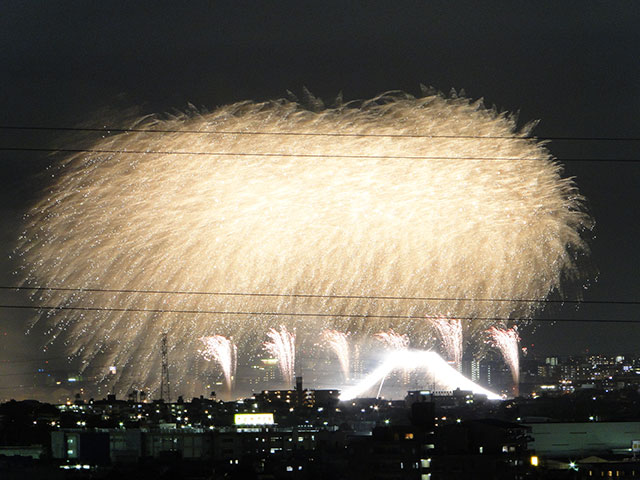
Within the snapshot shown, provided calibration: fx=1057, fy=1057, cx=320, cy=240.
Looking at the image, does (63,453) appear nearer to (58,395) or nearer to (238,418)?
(238,418)

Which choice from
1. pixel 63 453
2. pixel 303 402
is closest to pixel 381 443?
pixel 63 453

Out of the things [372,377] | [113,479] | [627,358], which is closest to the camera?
[113,479]

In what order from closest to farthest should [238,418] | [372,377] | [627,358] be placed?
[238,418] → [372,377] → [627,358]

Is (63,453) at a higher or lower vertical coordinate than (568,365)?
lower

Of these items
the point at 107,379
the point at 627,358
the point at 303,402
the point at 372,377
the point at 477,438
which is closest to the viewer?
the point at 477,438

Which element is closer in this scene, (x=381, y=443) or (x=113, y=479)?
(x=113, y=479)

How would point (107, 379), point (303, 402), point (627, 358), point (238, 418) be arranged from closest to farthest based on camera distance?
point (238, 418) < point (303, 402) < point (107, 379) < point (627, 358)

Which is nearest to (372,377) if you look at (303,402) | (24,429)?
(303,402)

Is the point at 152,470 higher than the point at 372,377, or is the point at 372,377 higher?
the point at 372,377

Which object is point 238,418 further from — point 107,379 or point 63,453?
point 107,379
